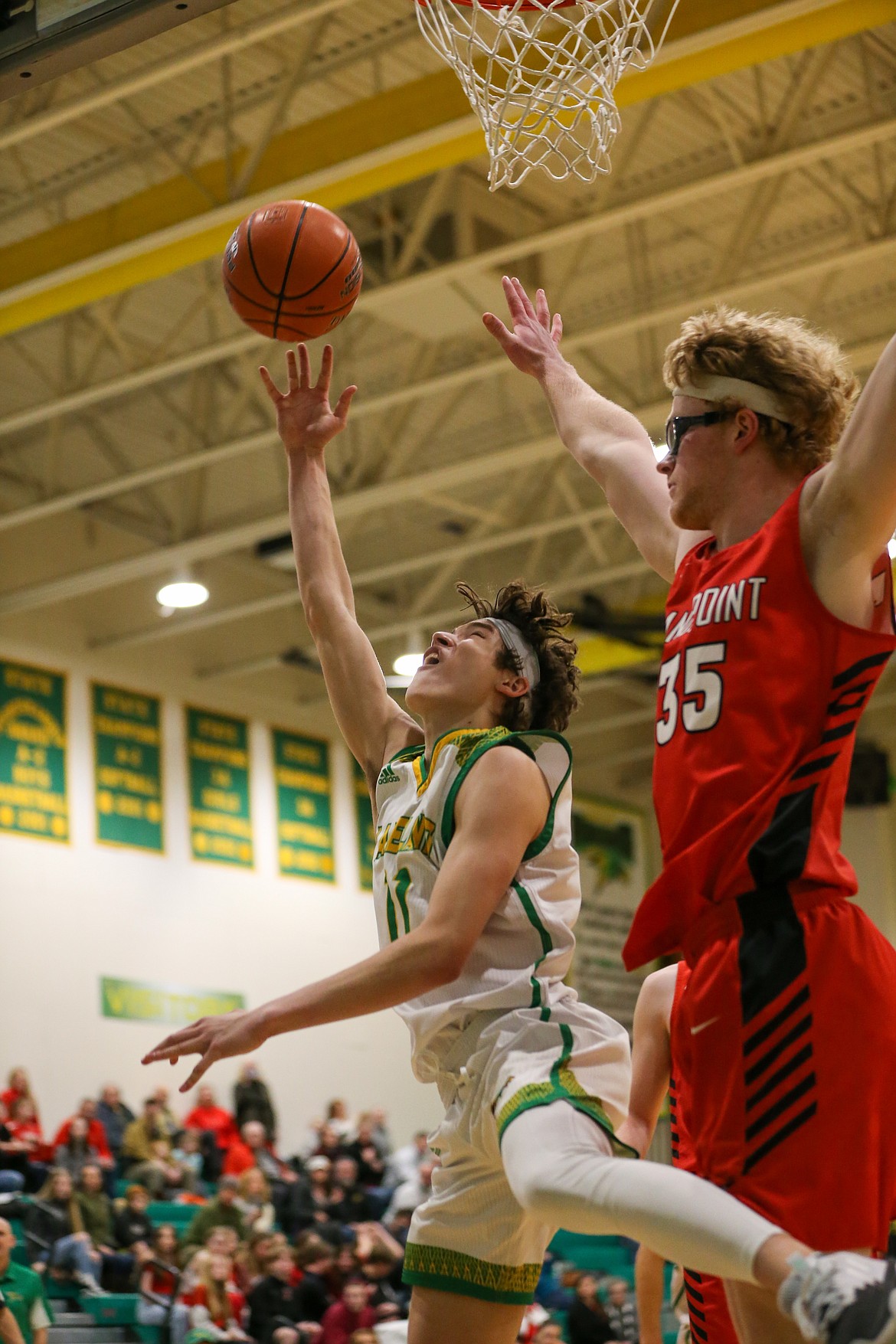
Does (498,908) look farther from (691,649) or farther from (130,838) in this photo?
(130,838)

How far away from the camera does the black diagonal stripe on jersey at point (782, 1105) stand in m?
2.48

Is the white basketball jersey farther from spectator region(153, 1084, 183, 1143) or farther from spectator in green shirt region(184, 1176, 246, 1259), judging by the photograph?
spectator region(153, 1084, 183, 1143)

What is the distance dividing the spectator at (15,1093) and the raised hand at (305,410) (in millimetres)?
11597

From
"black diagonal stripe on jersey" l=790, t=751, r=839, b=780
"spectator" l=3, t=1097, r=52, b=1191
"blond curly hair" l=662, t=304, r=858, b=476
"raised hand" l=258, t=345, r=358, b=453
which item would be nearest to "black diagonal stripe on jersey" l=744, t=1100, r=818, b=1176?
"black diagonal stripe on jersey" l=790, t=751, r=839, b=780

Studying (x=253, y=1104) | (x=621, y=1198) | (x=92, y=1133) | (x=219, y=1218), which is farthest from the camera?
(x=253, y=1104)

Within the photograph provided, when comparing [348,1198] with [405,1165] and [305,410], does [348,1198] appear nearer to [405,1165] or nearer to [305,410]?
[405,1165]

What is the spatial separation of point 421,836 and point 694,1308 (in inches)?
43.0

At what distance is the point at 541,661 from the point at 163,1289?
9662mm

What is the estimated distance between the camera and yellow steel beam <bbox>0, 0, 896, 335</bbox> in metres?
8.76

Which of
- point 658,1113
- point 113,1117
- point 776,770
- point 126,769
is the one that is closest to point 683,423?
point 776,770

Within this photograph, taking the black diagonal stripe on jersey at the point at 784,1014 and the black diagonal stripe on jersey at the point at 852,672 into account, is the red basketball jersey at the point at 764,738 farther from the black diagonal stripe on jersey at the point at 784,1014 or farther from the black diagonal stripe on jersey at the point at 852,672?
the black diagonal stripe on jersey at the point at 784,1014

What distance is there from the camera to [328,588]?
12.8ft

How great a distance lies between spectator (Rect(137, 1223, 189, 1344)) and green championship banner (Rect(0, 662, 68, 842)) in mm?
5327

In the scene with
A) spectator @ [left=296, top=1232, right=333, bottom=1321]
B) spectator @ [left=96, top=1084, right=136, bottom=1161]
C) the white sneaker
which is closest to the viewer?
Answer: the white sneaker
